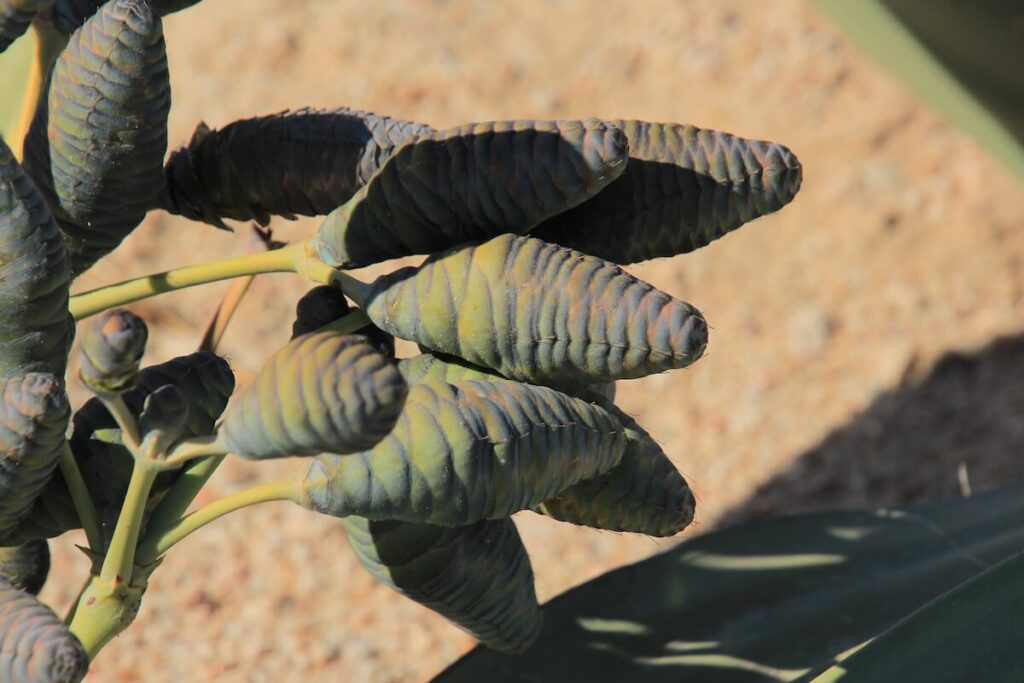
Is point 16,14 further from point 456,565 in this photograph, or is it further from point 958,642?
point 958,642

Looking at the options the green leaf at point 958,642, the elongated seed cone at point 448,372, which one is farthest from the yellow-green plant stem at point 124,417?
the green leaf at point 958,642

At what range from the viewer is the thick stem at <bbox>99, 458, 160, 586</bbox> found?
0.53 m

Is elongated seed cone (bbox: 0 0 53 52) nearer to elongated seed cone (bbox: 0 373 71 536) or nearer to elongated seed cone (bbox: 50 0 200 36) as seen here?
elongated seed cone (bbox: 50 0 200 36)

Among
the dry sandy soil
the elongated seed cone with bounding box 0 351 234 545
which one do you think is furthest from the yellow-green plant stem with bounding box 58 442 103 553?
the dry sandy soil

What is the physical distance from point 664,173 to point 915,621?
292 mm

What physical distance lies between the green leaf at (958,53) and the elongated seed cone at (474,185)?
583mm

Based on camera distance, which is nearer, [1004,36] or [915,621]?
[915,621]

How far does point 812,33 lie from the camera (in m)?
1.88

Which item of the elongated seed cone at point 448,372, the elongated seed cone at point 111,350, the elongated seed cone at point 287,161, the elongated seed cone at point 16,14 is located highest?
the elongated seed cone at point 16,14

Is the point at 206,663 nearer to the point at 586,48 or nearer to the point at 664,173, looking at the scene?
the point at 664,173

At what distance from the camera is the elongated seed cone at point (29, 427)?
1.64 feet

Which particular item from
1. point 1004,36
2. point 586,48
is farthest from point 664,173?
point 586,48

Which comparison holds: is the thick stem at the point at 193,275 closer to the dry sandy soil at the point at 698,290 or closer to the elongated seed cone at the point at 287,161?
the elongated seed cone at the point at 287,161

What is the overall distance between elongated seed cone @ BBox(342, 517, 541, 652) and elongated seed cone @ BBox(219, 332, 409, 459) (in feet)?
0.56
